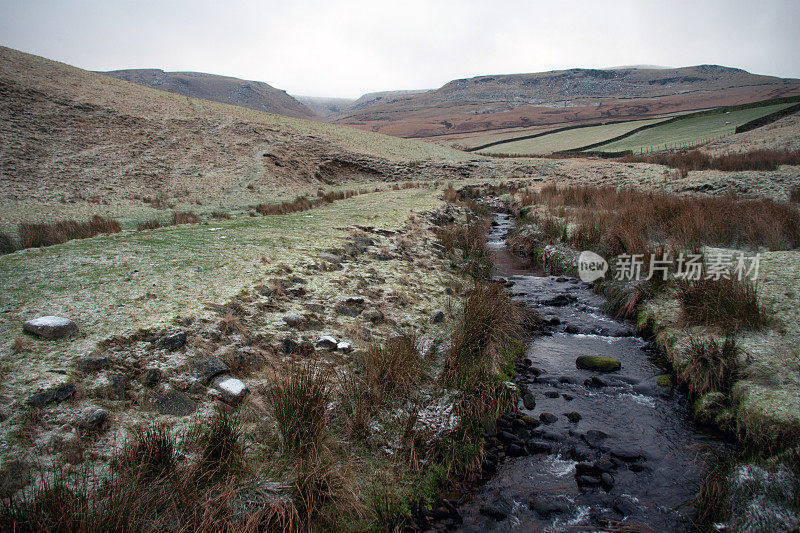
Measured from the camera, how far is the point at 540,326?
7211mm

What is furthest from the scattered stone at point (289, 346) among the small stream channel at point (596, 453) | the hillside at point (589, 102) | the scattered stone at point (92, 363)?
the hillside at point (589, 102)

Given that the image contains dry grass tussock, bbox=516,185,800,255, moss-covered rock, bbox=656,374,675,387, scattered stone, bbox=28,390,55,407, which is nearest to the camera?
scattered stone, bbox=28,390,55,407

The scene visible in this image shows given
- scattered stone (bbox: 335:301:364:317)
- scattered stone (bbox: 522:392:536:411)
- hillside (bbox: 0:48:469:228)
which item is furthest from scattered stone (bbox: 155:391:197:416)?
hillside (bbox: 0:48:469:228)

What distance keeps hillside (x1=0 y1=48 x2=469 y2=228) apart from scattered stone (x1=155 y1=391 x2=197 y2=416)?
1126cm

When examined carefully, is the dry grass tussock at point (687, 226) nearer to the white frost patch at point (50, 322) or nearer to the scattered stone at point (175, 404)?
the scattered stone at point (175, 404)

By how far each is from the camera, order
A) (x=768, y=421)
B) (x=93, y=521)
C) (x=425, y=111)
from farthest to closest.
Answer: (x=425, y=111) → (x=768, y=421) → (x=93, y=521)

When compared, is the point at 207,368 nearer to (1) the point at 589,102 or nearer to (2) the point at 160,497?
(2) the point at 160,497

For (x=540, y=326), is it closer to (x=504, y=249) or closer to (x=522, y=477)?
(x=522, y=477)

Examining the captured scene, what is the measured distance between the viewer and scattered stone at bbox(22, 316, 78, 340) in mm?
3826

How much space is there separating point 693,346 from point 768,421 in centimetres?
140

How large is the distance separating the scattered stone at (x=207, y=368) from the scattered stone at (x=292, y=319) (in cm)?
115

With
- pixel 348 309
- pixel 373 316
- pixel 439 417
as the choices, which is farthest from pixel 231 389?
pixel 373 316

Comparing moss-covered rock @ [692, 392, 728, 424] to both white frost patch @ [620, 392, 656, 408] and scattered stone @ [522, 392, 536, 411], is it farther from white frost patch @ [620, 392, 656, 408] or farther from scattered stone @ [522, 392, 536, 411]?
scattered stone @ [522, 392, 536, 411]

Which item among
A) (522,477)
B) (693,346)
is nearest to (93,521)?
(522,477)
